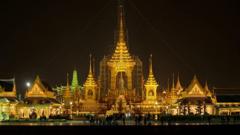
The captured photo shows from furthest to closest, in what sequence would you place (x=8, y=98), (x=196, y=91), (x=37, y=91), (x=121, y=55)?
1. (x=121, y=55)
2. (x=37, y=91)
3. (x=8, y=98)
4. (x=196, y=91)

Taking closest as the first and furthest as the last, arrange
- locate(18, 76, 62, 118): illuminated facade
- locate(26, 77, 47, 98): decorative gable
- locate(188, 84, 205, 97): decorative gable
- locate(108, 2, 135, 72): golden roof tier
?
locate(188, 84, 205, 97): decorative gable < locate(18, 76, 62, 118): illuminated facade < locate(26, 77, 47, 98): decorative gable < locate(108, 2, 135, 72): golden roof tier

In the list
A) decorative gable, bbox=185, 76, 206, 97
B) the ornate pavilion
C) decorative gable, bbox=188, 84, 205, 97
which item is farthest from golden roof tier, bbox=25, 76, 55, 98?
decorative gable, bbox=188, 84, 205, 97

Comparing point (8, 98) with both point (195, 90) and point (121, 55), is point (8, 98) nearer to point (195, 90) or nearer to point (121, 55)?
point (121, 55)

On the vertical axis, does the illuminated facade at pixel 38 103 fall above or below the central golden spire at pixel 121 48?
below

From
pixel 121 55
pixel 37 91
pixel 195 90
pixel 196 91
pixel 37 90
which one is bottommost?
pixel 196 91

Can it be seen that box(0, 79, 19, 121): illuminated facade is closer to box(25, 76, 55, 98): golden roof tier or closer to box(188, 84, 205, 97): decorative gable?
box(25, 76, 55, 98): golden roof tier

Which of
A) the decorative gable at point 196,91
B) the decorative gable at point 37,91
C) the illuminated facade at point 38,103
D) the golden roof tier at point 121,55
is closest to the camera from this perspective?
the decorative gable at point 196,91

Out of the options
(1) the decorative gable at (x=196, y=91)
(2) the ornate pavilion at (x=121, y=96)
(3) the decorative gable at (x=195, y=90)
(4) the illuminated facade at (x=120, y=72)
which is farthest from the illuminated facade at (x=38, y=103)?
(1) the decorative gable at (x=196, y=91)

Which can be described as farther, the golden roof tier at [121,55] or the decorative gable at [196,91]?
the golden roof tier at [121,55]

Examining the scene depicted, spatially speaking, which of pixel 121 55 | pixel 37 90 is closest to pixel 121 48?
pixel 121 55

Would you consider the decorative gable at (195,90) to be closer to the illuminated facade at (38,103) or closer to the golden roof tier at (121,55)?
the golden roof tier at (121,55)
